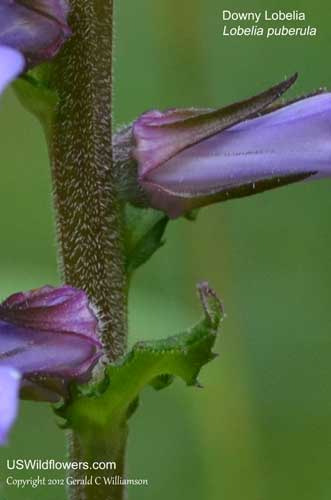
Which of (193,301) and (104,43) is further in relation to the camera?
(193,301)

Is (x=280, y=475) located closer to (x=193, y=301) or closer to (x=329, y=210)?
(x=193, y=301)

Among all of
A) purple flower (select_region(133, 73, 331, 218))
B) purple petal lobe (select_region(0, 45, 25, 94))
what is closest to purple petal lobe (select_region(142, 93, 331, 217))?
purple flower (select_region(133, 73, 331, 218))

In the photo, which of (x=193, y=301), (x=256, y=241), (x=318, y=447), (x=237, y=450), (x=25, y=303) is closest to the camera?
(x=25, y=303)

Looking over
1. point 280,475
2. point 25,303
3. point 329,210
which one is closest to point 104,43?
point 25,303

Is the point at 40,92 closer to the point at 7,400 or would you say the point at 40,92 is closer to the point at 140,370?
the point at 140,370

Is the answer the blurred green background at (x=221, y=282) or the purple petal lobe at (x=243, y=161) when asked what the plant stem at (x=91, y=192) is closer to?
the purple petal lobe at (x=243, y=161)

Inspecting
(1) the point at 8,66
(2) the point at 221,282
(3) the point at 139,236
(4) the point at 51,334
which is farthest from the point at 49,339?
(2) the point at 221,282

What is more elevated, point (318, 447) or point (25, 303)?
point (25, 303)

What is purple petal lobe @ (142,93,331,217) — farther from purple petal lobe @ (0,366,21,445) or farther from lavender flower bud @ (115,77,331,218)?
purple petal lobe @ (0,366,21,445)
